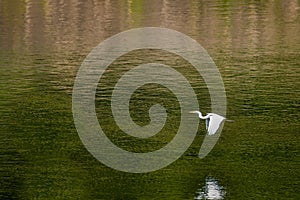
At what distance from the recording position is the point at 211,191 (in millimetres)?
31641

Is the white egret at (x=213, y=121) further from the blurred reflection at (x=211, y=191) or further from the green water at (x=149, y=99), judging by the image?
the blurred reflection at (x=211, y=191)

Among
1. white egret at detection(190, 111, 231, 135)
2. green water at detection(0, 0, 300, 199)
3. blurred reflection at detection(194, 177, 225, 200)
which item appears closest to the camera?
blurred reflection at detection(194, 177, 225, 200)

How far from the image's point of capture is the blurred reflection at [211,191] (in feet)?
102

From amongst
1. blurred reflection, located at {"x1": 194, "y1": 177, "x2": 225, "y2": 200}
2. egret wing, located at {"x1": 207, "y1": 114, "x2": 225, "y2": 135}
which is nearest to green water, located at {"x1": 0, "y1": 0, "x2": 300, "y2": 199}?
blurred reflection, located at {"x1": 194, "y1": 177, "x2": 225, "y2": 200}

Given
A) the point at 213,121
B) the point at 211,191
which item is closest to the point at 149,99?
the point at 213,121

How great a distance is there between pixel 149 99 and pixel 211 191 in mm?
14601

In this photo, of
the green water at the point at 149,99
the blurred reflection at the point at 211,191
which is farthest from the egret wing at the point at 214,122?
the blurred reflection at the point at 211,191

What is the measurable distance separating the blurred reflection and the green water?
0.76 feet

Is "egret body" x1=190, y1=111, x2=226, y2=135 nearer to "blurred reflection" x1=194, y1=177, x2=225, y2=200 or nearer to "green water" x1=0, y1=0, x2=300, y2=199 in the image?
"green water" x1=0, y1=0, x2=300, y2=199

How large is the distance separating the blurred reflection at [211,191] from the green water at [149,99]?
23 centimetres

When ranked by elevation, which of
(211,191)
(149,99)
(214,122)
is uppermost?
(214,122)

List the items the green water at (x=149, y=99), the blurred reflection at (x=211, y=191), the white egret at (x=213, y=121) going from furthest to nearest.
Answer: the white egret at (x=213, y=121), the green water at (x=149, y=99), the blurred reflection at (x=211, y=191)

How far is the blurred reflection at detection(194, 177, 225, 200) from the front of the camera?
102 feet

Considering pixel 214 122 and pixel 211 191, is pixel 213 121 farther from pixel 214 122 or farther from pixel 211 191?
pixel 211 191
